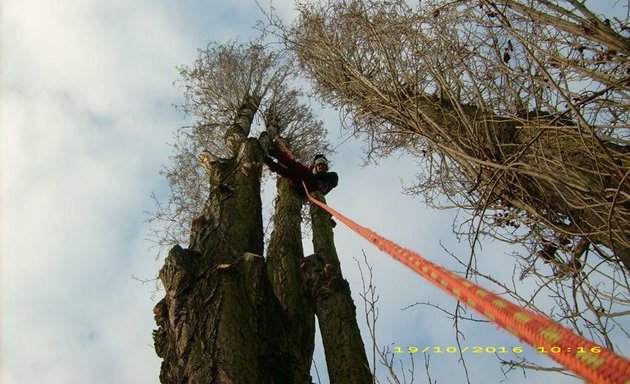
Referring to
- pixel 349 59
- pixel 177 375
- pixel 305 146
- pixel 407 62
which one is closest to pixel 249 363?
pixel 177 375

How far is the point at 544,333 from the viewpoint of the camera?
0.95 metres

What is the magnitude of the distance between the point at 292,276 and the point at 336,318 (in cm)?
68

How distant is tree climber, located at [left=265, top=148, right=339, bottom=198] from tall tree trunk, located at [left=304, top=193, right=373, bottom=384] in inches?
31.8

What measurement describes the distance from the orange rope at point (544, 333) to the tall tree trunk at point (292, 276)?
1.82m

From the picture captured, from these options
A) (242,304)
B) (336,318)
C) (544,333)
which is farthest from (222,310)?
(544,333)

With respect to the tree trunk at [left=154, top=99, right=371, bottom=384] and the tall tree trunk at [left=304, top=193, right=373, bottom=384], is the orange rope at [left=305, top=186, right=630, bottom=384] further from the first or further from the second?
the tall tree trunk at [left=304, top=193, right=373, bottom=384]

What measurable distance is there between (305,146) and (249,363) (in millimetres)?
5124

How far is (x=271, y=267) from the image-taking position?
4.14 meters

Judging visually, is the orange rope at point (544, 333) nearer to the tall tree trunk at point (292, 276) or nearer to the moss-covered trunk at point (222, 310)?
the moss-covered trunk at point (222, 310)

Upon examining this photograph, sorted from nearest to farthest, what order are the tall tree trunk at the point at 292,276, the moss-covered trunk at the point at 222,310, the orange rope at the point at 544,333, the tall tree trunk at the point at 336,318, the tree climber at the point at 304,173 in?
1. the orange rope at the point at 544,333
2. the moss-covered trunk at the point at 222,310
3. the tall tree trunk at the point at 336,318
4. the tall tree trunk at the point at 292,276
5. the tree climber at the point at 304,173

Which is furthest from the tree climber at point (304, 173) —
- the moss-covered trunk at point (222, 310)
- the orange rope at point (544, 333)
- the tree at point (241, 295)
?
the orange rope at point (544, 333)

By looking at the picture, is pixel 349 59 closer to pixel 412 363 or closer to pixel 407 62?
pixel 407 62

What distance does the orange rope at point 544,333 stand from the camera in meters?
0.84

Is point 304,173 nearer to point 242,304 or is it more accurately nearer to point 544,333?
point 242,304
